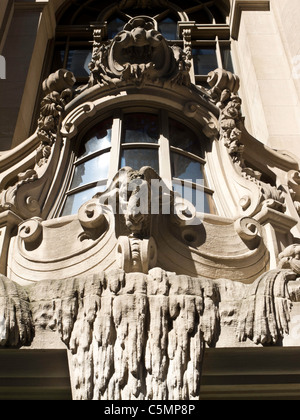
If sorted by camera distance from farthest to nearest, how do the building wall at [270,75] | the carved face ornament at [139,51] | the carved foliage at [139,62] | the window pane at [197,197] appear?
the building wall at [270,75] → the carved face ornament at [139,51] → the carved foliage at [139,62] → the window pane at [197,197]

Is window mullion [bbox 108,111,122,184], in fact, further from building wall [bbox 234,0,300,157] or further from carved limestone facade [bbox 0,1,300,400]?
building wall [bbox 234,0,300,157]

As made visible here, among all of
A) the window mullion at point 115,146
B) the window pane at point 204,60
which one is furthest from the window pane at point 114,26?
the window mullion at point 115,146

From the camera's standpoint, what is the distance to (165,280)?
15.9 feet

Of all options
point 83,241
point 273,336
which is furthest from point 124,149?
point 273,336

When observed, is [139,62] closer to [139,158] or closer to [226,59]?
[139,158]

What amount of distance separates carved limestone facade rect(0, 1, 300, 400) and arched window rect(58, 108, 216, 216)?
13cm

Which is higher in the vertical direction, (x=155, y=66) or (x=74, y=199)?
(x=155, y=66)

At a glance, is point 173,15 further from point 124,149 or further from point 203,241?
point 203,241

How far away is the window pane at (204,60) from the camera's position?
12555 millimetres

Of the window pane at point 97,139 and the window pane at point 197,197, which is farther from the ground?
the window pane at point 97,139

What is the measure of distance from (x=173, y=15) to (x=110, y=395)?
12.9 m

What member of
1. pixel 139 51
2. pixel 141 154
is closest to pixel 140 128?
pixel 141 154

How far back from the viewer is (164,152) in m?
7.14

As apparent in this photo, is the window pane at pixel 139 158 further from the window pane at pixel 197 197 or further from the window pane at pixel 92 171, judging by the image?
the window pane at pixel 197 197
